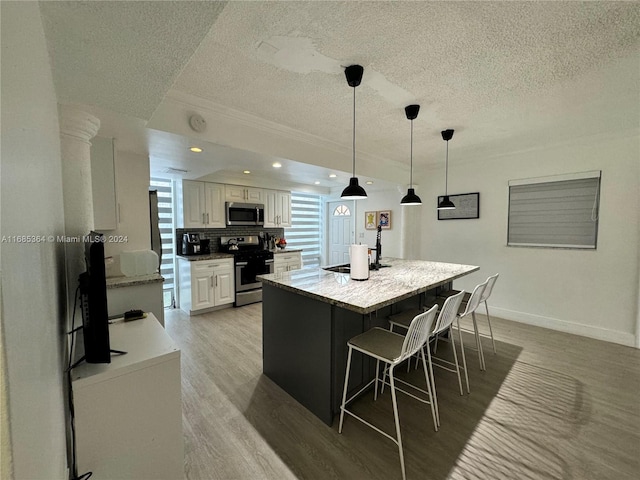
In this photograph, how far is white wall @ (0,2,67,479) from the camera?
465 millimetres

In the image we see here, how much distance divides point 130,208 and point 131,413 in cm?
216

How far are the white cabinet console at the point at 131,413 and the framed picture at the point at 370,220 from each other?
4.79 metres

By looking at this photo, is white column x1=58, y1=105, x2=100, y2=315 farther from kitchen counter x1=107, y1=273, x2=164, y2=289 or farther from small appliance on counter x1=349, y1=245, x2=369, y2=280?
small appliance on counter x1=349, y1=245, x2=369, y2=280

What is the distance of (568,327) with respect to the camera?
134 inches

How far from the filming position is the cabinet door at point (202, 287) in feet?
13.0

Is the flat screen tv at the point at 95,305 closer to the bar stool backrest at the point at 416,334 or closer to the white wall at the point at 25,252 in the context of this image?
the white wall at the point at 25,252

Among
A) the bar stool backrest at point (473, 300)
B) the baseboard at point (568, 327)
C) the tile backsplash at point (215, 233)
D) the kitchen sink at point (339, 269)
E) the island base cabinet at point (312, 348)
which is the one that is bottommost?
the baseboard at point (568, 327)

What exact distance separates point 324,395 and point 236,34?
236 cm

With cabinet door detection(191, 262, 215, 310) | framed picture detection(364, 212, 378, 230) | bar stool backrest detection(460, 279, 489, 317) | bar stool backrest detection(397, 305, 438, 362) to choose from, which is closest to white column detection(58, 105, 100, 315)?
bar stool backrest detection(397, 305, 438, 362)

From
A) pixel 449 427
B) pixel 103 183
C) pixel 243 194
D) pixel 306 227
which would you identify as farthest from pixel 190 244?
pixel 449 427

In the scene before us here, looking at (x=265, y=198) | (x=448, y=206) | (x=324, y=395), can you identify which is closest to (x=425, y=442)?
(x=324, y=395)

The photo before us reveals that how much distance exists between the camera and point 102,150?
221 centimetres

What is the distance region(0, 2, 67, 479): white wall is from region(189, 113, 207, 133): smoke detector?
1374 millimetres

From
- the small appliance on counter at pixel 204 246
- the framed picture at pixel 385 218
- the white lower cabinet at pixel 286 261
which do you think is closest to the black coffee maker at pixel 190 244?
the small appliance on counter at pixel 204 246
